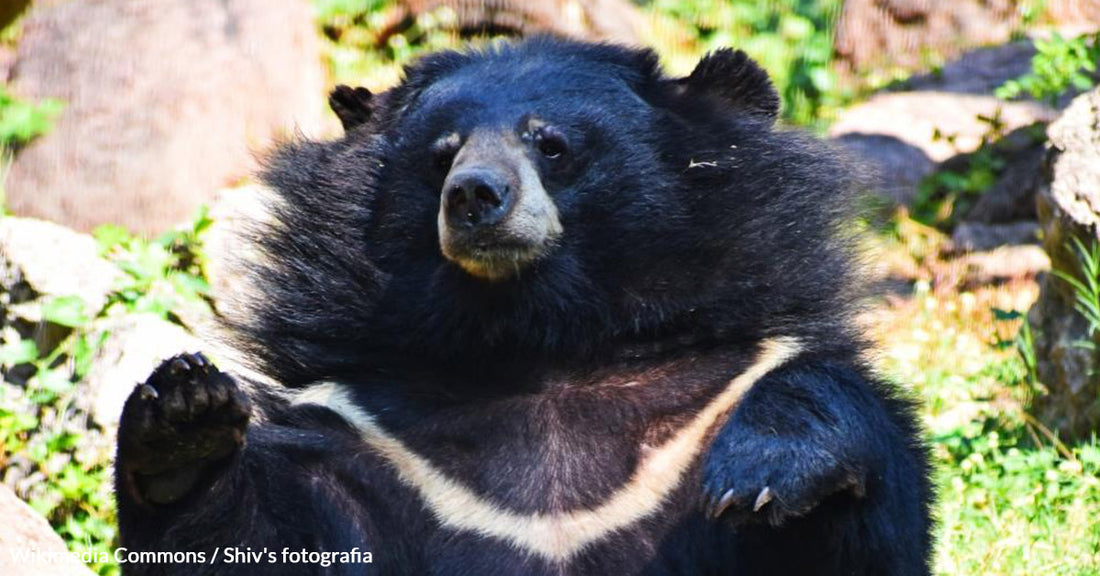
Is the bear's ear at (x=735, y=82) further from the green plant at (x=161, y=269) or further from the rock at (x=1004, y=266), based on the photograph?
the rock at (x=1004, y=266)

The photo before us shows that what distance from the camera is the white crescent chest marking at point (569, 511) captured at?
3826 mm

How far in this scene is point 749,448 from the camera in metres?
3.52

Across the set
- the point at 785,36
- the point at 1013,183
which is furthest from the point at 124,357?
the point at 785,36

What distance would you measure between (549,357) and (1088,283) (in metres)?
2.67

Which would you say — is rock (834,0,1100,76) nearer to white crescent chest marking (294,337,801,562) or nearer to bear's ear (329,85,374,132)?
bear's ear (329,85,374,132)

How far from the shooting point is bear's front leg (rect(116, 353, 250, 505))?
11.0 feet

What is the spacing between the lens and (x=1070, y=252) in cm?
586

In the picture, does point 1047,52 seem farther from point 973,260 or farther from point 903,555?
point 903,555

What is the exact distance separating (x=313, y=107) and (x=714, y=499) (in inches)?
255

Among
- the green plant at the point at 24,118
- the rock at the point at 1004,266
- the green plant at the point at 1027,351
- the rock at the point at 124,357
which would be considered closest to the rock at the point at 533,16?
the green plant at the point at 24,118

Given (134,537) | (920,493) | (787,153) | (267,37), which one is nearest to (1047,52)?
(267,37)

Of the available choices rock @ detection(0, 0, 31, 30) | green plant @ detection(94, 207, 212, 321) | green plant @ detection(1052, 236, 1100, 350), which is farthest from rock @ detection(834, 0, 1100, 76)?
rock @ detection(0, 0, 31, 30)

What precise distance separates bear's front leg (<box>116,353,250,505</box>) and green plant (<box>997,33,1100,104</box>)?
673 centimetres

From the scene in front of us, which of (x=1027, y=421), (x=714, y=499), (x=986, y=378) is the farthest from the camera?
(x=986, y=378)
